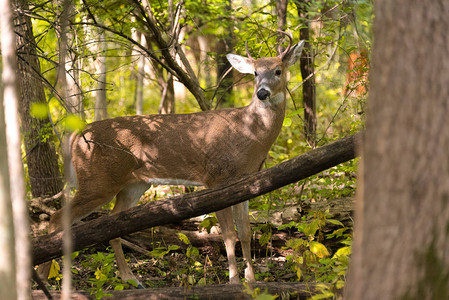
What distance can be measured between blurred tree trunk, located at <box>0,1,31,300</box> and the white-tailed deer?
338cm

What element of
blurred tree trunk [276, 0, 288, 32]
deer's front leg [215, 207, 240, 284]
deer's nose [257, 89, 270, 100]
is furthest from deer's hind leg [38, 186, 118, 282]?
blurred tree trunk [276, 0, 288, 32]

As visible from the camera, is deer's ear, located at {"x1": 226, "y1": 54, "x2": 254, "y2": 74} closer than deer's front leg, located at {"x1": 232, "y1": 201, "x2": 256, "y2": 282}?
No

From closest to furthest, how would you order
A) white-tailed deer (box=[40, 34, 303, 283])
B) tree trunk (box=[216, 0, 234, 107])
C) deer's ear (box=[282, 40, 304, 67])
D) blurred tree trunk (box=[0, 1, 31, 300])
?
blurred tree trunk (box=[0, 1, 31, 300]) → white-tailed deer (box=[40, 34, 303, 283]) → deer's ear (box=[282, 40, 304, 67]) → tree trunk (box=[216, 0, 234, 107])

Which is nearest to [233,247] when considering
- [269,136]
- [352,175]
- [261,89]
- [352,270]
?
[269,136]

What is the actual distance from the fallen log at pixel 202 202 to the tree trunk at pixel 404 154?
1847mm

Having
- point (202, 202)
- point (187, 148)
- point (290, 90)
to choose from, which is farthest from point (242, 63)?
point (202, 202)

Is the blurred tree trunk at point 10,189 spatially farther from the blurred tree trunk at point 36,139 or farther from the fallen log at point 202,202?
the blurred tree trunk at point 36,139

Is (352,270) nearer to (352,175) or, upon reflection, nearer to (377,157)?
(377,157)

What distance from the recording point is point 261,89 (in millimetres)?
6277

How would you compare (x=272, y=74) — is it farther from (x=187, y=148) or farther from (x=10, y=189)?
(x=10, y=189)

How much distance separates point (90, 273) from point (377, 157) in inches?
177

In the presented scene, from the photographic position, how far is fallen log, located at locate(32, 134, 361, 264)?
431cm

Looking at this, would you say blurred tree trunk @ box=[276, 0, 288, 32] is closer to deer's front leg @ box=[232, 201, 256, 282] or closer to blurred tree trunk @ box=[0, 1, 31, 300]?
deer's front leg @ box=[232, 201, 256, 282]

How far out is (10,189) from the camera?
2.54 m
